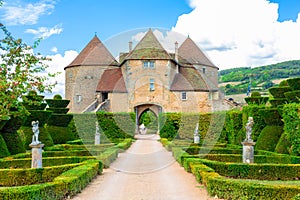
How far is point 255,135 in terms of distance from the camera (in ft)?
64.1

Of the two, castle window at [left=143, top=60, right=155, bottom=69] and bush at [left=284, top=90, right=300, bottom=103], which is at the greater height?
castle window at [left=143, top=60, right=155, bottom=69]

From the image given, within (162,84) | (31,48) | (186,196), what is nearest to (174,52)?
(162,84)

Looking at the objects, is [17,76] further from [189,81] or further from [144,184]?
[189,81]

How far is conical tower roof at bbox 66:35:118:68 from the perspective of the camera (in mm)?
41344

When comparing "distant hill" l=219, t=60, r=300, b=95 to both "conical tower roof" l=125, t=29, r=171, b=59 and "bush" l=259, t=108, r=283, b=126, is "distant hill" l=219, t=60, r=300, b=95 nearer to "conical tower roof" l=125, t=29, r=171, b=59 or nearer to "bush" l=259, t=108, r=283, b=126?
"conical tower roof" l=125, t=29, r=171, b=59

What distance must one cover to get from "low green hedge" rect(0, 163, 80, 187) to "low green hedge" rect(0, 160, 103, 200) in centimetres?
85

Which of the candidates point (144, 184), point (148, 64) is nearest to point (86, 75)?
point (148, 64)

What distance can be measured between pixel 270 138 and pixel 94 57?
2806cm

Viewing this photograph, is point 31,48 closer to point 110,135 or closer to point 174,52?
point 110,135


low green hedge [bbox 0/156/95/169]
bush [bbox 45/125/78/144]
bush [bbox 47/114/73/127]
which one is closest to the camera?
low green hedge [bbox 0/156/95/169]

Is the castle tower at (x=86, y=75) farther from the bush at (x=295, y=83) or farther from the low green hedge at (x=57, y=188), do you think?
the low green hedge at (x=57, y=188)

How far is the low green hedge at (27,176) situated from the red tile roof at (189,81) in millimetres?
28289

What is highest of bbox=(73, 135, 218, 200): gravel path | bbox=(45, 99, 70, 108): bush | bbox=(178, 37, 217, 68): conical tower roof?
bbox=(178, 37, 217, 68): conical tower roof

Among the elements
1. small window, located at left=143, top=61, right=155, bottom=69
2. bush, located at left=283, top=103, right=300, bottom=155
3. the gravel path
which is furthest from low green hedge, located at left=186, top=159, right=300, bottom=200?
small window, located at left=143, top=61, right=155, bottom=69
